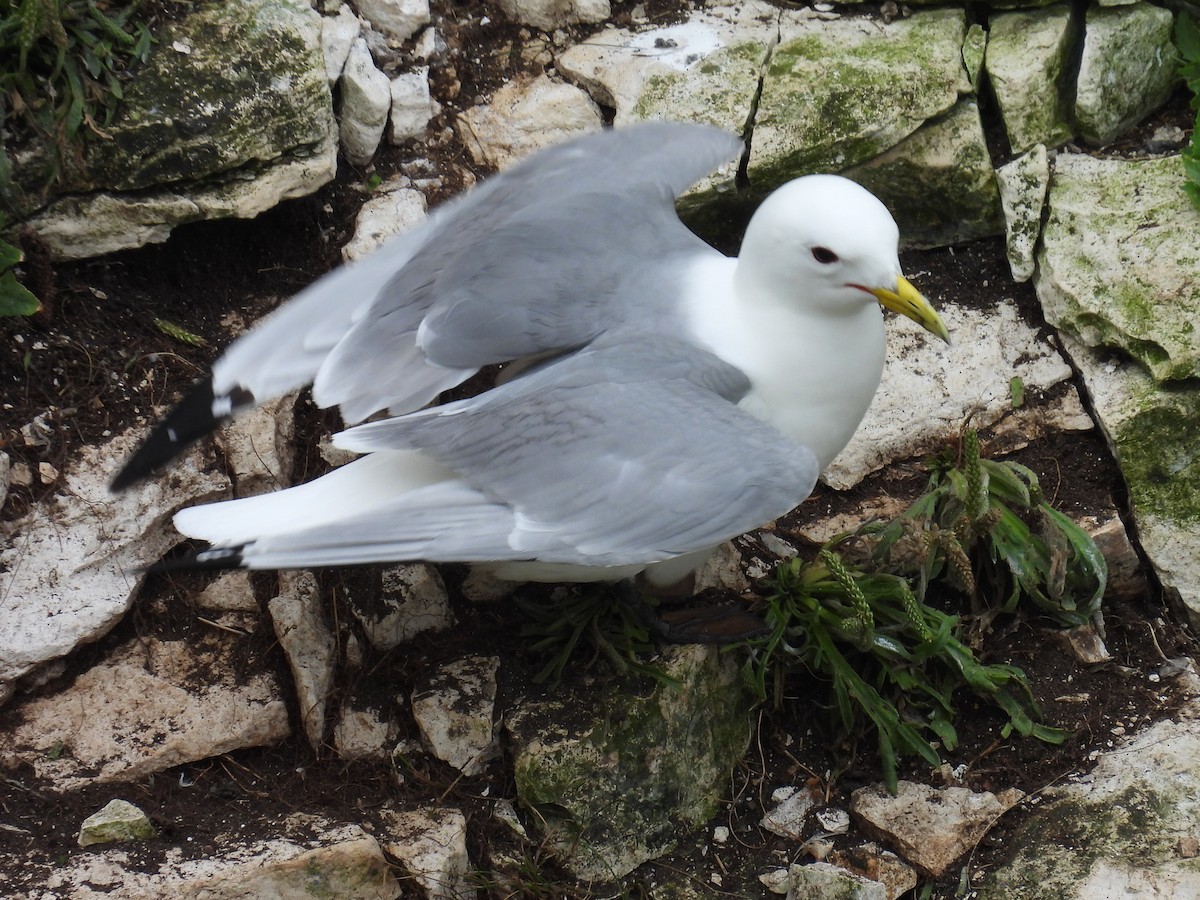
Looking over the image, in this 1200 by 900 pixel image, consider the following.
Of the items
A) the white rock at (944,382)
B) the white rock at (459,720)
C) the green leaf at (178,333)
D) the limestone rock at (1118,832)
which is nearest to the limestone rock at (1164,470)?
the white rock at (944,382)

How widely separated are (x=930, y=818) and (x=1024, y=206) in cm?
185

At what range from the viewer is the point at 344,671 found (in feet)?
9.98

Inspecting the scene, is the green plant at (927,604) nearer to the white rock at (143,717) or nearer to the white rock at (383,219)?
the white rock at (143,717)

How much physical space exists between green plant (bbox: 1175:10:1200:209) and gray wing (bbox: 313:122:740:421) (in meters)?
1.42

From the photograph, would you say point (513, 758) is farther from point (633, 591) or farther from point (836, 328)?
point (836, 328)

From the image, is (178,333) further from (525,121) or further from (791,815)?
(791,815)

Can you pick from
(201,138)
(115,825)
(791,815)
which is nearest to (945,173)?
(791,815)

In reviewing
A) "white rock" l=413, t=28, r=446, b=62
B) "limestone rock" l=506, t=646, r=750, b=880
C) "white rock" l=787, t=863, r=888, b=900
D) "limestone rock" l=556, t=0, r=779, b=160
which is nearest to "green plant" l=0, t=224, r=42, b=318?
"white rock" l=413, t=28, r=446, b=62

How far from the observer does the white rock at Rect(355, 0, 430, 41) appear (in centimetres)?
395

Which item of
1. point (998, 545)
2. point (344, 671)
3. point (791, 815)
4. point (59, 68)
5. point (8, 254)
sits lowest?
point (791, 815)

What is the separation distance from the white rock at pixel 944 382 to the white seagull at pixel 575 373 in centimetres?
71

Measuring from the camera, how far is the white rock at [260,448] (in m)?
3.23

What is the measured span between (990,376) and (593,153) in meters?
1.33

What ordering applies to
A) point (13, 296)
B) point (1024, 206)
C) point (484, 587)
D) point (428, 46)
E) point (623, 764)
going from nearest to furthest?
point (623, 764) → point (13, 296) → point (484, 587) → point (1024, 206) → point (428, 46)
